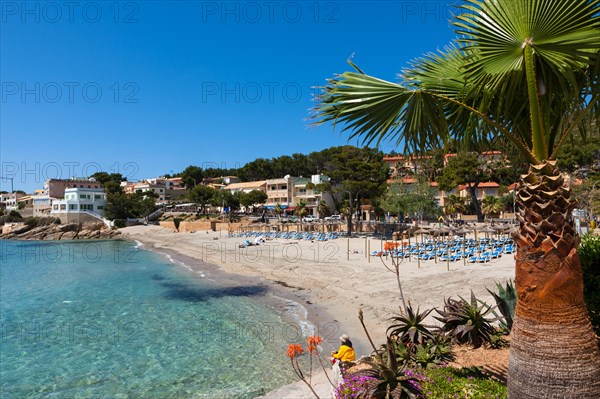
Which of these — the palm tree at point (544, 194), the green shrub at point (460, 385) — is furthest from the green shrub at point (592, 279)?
the palm tree at point (544, 194)

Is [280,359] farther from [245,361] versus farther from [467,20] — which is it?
[467,20]

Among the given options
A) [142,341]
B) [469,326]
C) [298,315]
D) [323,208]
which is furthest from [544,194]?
[323,208]

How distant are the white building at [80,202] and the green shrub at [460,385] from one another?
87133mm

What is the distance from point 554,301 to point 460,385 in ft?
7.94

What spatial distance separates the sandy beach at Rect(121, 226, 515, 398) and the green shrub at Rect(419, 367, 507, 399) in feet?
8.86

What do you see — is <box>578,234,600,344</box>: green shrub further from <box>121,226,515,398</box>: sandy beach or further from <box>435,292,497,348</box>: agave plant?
<box>121,226,515,398</box>: sandy beach

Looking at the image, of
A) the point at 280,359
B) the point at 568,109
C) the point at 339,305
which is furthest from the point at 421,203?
the point at 568,109

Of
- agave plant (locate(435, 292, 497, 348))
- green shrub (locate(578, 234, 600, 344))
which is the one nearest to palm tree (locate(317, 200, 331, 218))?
agave plant (locate(435, 292, 497, 348))

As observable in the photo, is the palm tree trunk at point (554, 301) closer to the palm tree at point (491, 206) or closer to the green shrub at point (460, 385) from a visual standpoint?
the green shrub at point (460, 385)

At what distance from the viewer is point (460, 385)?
4984mm

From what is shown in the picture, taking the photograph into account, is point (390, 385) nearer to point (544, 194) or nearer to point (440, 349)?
point (440, 349)

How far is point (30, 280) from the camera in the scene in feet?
96.2

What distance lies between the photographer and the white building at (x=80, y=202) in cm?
7838

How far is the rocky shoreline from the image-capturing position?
237 ft
